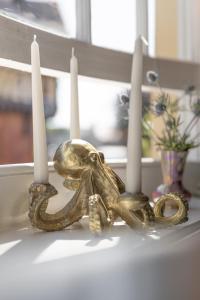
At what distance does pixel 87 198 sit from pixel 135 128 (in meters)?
0.15

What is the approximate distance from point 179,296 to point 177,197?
0.17m

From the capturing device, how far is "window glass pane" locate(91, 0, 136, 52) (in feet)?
3.52

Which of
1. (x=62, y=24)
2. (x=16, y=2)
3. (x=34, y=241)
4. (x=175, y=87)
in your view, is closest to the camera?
(x=34, y=241)

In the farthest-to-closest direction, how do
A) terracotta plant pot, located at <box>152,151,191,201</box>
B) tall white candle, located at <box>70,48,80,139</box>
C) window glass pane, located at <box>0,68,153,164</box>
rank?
terracotta plant pot, located at <box>152,151,191,201</box> < window glass pane, located at <box>0,68,153,164</box> < tall white candle, located at <box>70,48,80,139</box>

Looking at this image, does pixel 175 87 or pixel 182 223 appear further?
pixel 175 87

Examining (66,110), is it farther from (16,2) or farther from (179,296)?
(179,296)

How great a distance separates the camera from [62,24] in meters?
0.98

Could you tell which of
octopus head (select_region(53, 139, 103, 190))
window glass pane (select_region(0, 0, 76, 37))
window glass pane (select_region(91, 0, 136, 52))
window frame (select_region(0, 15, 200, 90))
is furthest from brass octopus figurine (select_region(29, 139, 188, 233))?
window glass pane (select_region(91, 0, 136, 52))

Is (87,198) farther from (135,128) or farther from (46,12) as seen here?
(46,12)

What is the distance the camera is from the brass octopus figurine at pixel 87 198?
671 millimetres

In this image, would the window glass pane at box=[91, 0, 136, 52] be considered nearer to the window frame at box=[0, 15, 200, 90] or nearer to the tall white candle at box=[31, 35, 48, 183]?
the window frame at box=[0, 15, 200, 90]

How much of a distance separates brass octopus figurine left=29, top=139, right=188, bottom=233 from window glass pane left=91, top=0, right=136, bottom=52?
456 mm

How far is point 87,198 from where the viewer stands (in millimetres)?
705

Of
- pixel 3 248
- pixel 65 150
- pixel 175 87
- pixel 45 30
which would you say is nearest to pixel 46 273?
pixel 3 248
